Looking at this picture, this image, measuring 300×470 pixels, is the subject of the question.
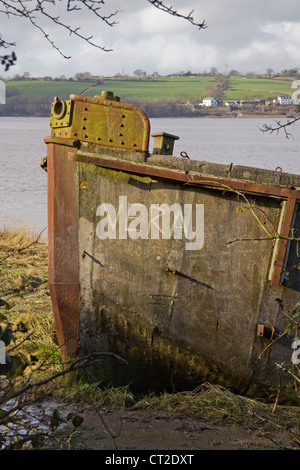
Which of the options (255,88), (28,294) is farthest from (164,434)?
(255,88)

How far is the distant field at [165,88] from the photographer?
51.9m

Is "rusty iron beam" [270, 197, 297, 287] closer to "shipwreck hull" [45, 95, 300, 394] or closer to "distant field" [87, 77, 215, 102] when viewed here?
"shipwreck hull" [45, 95, 300, 394]

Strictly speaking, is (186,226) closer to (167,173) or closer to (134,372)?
(167,173)

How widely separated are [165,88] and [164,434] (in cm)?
5513

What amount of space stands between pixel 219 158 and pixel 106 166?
26.2 m

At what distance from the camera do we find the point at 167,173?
5.99 meters

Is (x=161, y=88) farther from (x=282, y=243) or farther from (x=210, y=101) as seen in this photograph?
(x=282, y=243)

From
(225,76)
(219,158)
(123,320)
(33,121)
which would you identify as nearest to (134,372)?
(123,320)

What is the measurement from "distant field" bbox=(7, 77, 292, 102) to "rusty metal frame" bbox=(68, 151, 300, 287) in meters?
43.0

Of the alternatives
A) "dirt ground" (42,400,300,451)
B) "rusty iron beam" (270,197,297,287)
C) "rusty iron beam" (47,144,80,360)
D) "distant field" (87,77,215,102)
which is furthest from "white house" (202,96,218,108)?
"dirt ground" (42,400,300,451)

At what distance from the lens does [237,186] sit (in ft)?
19.2

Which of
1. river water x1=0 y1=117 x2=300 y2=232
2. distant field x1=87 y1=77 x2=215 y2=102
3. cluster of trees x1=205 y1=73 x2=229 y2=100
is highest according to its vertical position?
cluster of trees x1=205 y1=73 x2=229 y2=100

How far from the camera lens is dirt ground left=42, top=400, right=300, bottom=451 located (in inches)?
214
